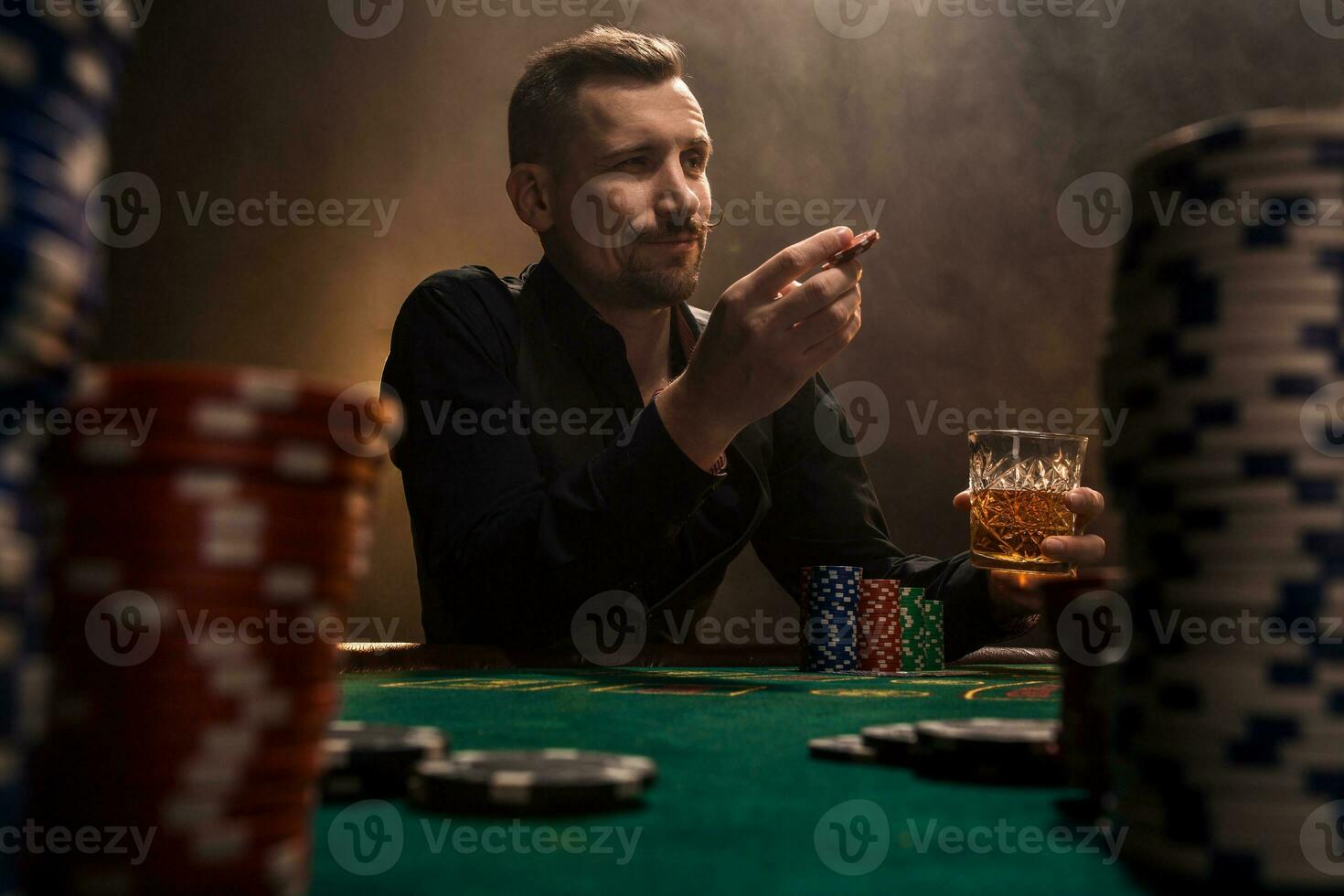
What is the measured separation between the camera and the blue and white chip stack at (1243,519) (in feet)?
1.90

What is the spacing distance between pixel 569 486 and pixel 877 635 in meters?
0.76

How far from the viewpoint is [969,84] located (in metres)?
6.64

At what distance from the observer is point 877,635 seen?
2.33 meters

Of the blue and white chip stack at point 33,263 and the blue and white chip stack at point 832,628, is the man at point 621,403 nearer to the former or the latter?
the blue and white chip stack at point 832,628

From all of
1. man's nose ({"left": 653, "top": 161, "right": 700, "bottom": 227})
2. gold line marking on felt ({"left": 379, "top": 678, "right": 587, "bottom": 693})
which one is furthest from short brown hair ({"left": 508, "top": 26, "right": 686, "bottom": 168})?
gold line marking on felt ({"left": 379, "top": 678, "right": 587, "bottom": 693})

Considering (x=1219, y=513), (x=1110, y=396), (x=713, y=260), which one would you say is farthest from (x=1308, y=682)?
(x=713, y=260)

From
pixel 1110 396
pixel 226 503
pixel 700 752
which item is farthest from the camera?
pixel 700 752

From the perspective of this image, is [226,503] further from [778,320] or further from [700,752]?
[778,320]

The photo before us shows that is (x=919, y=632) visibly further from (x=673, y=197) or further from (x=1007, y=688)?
(x=673, y=197)

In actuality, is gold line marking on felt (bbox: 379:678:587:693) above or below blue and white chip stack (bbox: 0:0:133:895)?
below

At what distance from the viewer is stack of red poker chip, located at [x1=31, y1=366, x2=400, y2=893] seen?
555 mm

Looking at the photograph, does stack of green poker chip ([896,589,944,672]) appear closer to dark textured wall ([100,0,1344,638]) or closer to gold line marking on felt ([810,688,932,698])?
gold line marking on felt ([810,688,932,698])

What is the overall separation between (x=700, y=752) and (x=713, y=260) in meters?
5.43

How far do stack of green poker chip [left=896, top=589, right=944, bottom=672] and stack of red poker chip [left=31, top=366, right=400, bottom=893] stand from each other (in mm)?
1936
